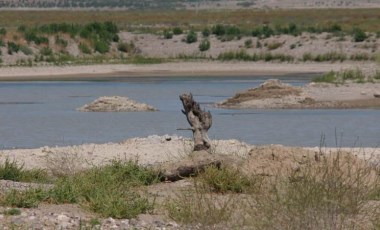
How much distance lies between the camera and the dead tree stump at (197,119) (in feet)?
49.6

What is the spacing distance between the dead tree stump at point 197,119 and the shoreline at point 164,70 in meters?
32.5

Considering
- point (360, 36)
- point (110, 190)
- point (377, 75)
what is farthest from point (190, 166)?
point (360, 36)

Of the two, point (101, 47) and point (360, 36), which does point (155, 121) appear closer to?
point (360, 36)

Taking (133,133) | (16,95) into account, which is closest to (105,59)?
(16,95)

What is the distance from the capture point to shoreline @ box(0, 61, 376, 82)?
164 ft

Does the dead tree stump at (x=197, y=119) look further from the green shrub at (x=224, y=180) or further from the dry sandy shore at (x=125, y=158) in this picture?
the green shrub at (x=224, y=180)

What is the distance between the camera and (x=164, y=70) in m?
53.2

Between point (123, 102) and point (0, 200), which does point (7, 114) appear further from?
point (0, 200)

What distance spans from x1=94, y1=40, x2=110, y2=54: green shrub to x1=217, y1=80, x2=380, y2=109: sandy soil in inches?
1047

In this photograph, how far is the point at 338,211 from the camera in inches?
403

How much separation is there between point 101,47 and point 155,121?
32870 millimetres

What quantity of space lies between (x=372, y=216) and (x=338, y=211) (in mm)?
965

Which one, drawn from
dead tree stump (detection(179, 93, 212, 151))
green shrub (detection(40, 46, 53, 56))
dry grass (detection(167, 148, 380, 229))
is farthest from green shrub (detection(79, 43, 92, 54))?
dry grass (detection(167, 148, 380, 229))

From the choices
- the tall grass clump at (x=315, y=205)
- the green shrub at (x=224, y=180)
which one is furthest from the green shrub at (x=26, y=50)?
the tall grass clump at (x=315, y=205)
